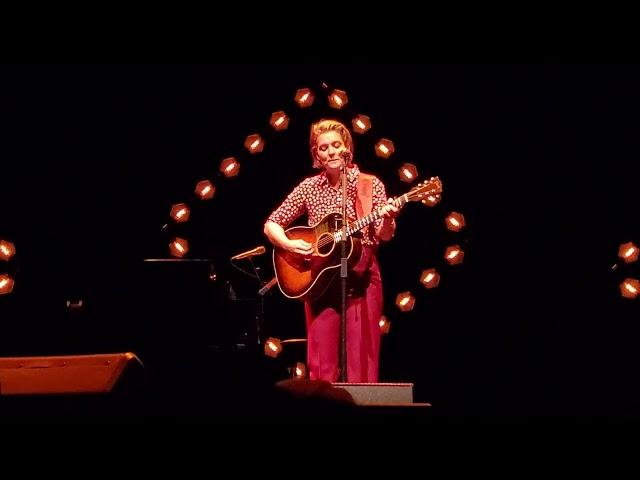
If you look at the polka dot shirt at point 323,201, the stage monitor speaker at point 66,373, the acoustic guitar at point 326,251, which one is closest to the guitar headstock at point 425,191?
the acoustic guitar at point 326,251

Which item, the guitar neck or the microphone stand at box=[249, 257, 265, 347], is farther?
the microphone stand at box=[249, 257, 265, 347]

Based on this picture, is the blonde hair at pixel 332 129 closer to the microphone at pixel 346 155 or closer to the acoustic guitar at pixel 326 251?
the microphone at pixel 346 155

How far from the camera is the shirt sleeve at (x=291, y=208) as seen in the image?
14.6ft

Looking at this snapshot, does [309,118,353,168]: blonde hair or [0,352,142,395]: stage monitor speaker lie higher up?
[309,118,353,168]: blonde hair

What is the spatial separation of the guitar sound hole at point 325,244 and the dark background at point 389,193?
2.87ft

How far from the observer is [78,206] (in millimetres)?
5480

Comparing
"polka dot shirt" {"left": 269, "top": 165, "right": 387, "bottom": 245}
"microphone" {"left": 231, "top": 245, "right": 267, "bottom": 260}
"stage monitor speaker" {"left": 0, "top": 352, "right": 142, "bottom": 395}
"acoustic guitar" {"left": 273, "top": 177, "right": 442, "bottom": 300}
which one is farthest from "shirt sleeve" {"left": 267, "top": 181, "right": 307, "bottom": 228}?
"stage monitor speaker" {"left": 0, "top": 352, "right": 142, "bottom": 395}

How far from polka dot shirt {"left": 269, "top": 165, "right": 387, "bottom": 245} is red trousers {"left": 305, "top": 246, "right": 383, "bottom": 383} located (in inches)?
7.7

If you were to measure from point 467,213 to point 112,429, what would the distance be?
4124mm

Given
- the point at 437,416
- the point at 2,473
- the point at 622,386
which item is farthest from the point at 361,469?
the point at 622,386

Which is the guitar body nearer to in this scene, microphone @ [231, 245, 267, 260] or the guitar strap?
the guitar strap

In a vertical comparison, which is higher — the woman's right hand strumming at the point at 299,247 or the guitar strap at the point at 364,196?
the guitar strap at the point at 364,196

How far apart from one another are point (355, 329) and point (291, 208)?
0.82 metres

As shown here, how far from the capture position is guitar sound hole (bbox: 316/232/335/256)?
13.6 feet
